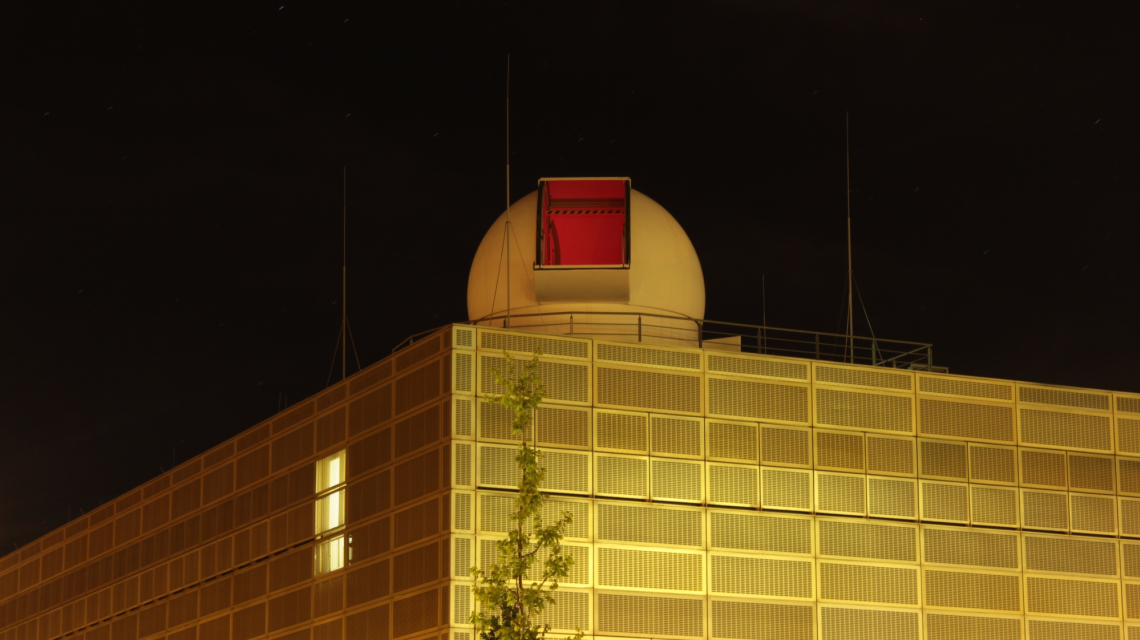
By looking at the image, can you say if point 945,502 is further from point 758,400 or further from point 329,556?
point 329,556

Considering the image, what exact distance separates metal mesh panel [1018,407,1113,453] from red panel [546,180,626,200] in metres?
9.76

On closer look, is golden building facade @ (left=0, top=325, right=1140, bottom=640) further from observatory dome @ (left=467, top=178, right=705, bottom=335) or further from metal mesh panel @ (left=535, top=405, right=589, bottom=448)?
observatory dome @ (left=467, top=178, right=705, bottom=335)

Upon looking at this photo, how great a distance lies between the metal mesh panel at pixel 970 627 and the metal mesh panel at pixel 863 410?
3.76 m

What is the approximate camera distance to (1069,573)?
31.9 metres

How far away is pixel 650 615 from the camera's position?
28.5 m

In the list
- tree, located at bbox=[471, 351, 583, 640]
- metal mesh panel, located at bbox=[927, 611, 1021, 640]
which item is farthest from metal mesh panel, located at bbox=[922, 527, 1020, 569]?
tree, located at bbox=[471, 351, 583, 640]

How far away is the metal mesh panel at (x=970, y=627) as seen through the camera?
3052 centimetres

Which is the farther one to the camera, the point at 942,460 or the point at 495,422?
the point at 942,460

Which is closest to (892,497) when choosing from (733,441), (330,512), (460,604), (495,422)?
(733,441)

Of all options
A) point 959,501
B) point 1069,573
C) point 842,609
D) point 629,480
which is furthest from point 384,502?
point 1069,573

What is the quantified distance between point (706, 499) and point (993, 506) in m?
6.34

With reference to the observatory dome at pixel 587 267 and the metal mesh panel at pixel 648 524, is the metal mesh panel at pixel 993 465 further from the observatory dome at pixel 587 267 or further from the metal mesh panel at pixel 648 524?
the observatory dome at pixel 587 267

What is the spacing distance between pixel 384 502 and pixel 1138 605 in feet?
51.5

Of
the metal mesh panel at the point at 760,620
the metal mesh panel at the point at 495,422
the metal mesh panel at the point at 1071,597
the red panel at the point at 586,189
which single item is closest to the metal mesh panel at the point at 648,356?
the metal mesh panel at the point at 495,422
